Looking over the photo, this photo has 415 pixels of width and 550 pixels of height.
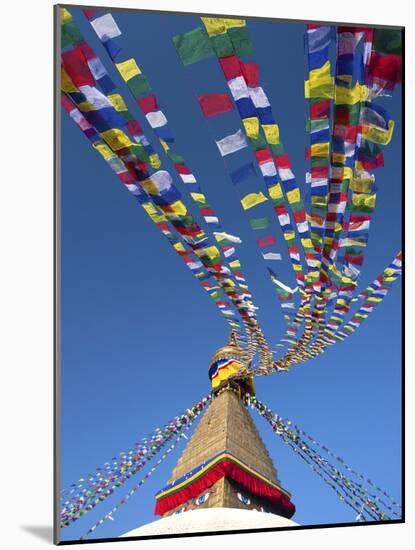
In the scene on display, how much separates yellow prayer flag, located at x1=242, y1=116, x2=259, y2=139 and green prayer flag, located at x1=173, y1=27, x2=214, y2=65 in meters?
0.67

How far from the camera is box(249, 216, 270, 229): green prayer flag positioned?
794 centimetres

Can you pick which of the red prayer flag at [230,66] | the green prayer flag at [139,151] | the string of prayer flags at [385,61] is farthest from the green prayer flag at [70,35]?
the string of prayer flags at [385,61]

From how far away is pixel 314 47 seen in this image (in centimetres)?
728

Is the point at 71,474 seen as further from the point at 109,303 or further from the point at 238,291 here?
the point at 238,291

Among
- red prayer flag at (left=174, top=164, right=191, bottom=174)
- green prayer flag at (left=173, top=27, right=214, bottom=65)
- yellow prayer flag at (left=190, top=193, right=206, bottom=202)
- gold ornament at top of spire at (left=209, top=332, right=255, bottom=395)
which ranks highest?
green prayer flag at (left=173, top=27, right=214, bottom=65)

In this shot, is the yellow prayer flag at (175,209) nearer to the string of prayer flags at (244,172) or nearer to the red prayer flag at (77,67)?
the string of prayer flags at (244,172)

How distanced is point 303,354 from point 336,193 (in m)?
1.85

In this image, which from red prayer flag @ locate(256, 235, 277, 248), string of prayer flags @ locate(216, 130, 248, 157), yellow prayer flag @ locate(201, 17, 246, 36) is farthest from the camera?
red prayer flag @ locate(256, 235, 277, 248)

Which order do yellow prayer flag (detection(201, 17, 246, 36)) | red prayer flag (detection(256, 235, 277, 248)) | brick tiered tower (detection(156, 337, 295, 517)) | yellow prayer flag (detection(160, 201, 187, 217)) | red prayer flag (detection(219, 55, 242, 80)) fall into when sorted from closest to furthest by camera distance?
1. red prayer flag (detection(219, 55, 242, 80))
2. yellow prayer flag (detection(201, 17, 246, 36))
3. yellow prayer flag (detection(160, 201, 187, 217))
4. red prayer flag (detection(256, 235, 277, 248))
5. brick tiered tower (detection(156, 337, 295, 517))

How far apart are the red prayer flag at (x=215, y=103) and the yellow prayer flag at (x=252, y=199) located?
76 centimetres

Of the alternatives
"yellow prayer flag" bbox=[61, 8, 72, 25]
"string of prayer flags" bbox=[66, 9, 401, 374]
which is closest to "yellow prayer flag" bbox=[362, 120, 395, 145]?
"string of prayer flags" bbox=[66, 9, 401, 374]

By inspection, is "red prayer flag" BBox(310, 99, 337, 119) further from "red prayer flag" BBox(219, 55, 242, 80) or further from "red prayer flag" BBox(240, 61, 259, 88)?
"red prayer flag" BBox(219, 55, 242, 80)

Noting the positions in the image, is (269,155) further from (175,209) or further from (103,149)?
(103,149)

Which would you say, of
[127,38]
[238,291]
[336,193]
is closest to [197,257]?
[238,291]
